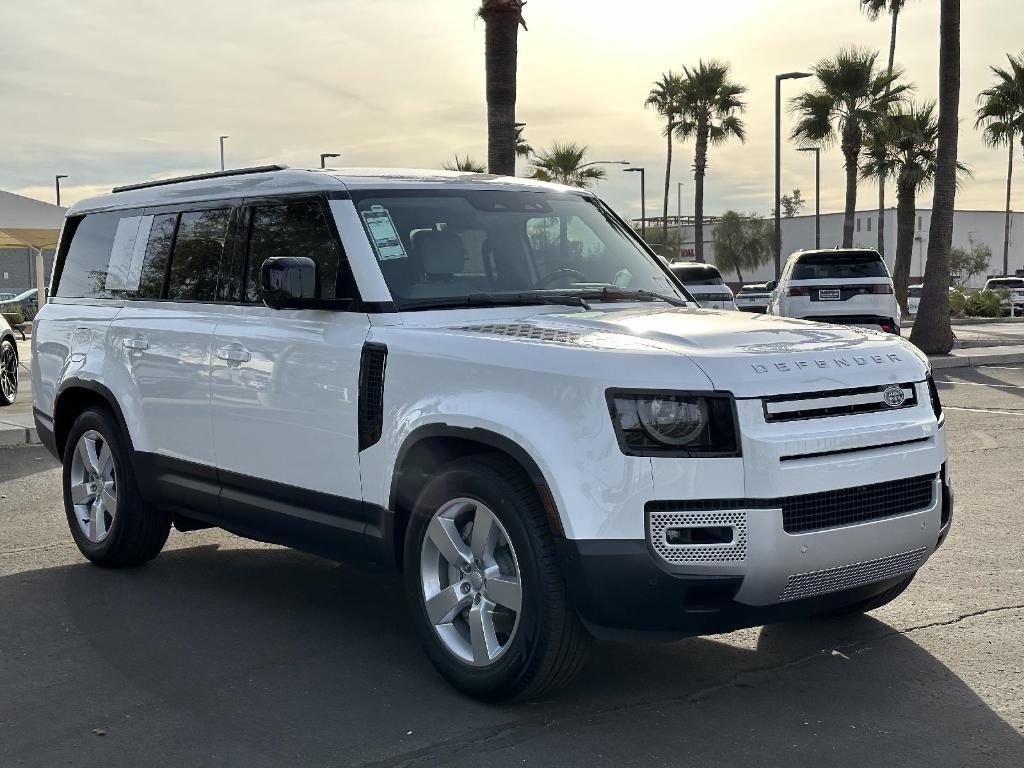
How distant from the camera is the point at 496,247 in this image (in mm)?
5633

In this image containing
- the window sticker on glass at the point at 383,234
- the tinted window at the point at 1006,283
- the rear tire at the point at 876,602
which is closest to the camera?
the rear tire at the point at 876,602

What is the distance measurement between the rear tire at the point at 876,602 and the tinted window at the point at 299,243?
247 cm

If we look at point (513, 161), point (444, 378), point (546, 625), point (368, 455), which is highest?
point (513, 161)

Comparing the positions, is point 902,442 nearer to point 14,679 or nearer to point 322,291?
point 322,291

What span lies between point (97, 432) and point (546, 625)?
351 cm

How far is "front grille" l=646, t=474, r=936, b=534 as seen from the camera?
4.09m

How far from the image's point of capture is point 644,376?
13.5 feet

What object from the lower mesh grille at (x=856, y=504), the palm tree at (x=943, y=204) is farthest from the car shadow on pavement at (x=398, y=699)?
the palm tree at (x=943, y=204)

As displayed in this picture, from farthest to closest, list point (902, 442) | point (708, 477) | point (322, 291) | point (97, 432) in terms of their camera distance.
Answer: point (97, 432)
point (322, 291)
point (902, 442)
point (708, 477)

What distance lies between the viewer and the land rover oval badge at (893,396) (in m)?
4.52

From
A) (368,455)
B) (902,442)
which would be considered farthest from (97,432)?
(902,442)

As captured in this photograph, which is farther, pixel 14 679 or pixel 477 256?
pixel 477 256

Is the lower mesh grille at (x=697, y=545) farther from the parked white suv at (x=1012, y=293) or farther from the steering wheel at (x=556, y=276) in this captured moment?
the parked white suv at (x=1012, y=293)

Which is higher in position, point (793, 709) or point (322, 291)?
point (322, 291)
